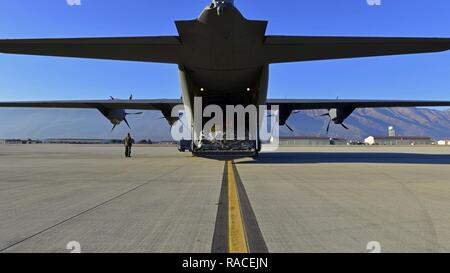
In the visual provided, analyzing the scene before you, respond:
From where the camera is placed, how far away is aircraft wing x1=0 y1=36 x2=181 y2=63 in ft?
44.3

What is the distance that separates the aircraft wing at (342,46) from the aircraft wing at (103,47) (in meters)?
3.81

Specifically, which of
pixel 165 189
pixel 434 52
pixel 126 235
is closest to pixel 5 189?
pixel 165 189

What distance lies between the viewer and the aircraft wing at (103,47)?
13500mm

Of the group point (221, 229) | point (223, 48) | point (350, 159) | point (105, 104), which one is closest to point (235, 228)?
point (221, 229)

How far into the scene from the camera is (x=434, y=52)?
14.4 metres

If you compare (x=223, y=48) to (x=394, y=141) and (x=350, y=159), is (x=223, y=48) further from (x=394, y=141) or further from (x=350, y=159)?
(x=394, y=141)

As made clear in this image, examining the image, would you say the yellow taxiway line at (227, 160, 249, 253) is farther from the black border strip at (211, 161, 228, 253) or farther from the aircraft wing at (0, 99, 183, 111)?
the aircraft wing at (0, 99, 183, 111)

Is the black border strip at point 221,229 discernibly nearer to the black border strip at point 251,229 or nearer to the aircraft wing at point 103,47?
the black border strip at point 251,229

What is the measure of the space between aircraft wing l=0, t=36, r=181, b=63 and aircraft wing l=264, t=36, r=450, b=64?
12.5 ft

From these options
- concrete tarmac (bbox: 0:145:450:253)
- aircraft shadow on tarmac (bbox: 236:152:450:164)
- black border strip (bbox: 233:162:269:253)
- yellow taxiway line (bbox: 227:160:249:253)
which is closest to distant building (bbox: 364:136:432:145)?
aircraft shadow on tarmac (bbox: 236:152:450:164)

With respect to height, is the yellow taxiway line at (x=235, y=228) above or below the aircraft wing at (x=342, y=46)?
below

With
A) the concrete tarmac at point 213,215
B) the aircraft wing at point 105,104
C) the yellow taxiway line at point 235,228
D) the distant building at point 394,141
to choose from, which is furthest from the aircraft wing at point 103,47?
the distant building at point 394,141

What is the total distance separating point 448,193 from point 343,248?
600cm
